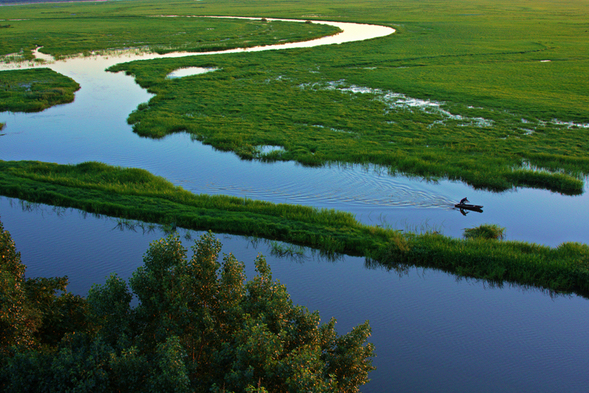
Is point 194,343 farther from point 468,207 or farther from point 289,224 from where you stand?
point 468,207

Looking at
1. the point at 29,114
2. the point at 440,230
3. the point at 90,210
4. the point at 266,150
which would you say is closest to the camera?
the point at 440,230

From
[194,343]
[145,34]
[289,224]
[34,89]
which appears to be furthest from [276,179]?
[145,34]

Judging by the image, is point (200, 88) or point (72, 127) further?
point (200, 88)

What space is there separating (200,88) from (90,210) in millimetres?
19619

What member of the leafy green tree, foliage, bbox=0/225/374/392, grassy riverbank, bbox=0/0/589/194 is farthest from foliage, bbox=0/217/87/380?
grassy riverbank, bbox=0/0/589/194

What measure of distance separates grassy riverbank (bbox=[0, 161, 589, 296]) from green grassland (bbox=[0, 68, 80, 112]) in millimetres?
11838

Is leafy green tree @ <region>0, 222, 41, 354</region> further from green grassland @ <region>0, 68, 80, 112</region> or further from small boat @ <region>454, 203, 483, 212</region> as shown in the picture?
green grassland @ <region>0, 68, 80, 112</region>

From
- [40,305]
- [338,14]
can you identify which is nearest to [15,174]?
[40,305]

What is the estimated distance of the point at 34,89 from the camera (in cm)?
3381

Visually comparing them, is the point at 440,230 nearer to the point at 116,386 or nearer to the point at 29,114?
the point at 116,386

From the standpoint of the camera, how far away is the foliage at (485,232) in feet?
48.1

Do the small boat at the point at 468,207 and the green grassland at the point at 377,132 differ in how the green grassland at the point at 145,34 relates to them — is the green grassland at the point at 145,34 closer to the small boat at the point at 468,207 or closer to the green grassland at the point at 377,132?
the green grassland at the point at 377,132

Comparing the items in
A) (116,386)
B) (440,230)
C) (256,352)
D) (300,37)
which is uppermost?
(300,37)

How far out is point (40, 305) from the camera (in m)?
9.11
